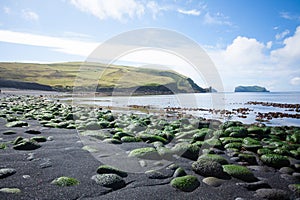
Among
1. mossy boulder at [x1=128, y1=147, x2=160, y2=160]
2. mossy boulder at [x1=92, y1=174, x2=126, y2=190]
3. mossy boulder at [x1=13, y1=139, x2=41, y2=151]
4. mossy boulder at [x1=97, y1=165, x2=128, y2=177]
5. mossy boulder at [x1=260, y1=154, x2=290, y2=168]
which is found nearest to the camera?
mossy boulder at [x1=92, y1=174, x2=126, y2=190]

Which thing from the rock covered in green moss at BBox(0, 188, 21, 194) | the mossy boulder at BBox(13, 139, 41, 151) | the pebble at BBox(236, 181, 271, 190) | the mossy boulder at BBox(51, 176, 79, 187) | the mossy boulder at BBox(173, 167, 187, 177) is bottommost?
the pebble at BBox(236, 181, 271, 190)

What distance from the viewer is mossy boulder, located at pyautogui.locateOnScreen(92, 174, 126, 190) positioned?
3686 millimetres

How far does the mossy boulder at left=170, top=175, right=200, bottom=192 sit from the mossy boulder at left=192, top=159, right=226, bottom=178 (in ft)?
1.35

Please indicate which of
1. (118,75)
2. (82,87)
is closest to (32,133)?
(82,87)

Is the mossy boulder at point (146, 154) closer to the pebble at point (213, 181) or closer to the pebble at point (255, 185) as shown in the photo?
the pebble at point (213, 181)

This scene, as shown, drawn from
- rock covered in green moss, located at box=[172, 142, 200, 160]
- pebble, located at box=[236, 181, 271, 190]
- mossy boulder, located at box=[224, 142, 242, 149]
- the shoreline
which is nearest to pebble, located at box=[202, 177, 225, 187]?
the shoreline

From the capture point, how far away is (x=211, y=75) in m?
8.69

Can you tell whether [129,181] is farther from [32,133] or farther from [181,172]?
[32,133]

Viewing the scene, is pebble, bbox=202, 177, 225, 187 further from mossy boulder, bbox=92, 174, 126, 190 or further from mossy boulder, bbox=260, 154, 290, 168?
mossy boulder, bbox=260, 154, 290, 168

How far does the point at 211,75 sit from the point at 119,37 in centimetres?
382

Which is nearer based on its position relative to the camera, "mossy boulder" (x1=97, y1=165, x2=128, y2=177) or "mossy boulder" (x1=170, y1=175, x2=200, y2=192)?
"mossy boulder" (x1=170, y1=175, x2=200, y2=192)

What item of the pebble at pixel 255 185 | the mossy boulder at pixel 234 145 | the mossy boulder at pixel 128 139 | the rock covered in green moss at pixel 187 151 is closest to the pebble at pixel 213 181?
the pebble at pixel 255 185

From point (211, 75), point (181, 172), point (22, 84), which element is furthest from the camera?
point (22, 84)

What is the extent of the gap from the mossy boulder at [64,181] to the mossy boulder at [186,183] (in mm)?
1569
